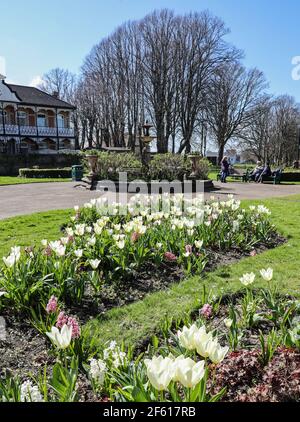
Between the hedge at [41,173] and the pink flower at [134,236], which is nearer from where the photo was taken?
the pink flower at [134,236]

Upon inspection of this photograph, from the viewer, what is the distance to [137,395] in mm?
1920

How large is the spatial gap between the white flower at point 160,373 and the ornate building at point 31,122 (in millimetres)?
44228

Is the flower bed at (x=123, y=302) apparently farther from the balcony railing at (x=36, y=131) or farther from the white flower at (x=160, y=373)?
the balcony railing at (x=36, y=131)

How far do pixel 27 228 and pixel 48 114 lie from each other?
42431 mm

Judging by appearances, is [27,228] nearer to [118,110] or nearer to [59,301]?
[59,301]

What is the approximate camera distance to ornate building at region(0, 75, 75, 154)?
140 ft

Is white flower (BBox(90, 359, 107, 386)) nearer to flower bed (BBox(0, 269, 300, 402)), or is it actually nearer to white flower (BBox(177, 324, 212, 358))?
flower bed (BBox(0, 269, 300, 402))

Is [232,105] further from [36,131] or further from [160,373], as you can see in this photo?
[160,373]

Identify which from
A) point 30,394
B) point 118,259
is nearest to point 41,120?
point 118,259

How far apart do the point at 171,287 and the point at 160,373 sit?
3000mm

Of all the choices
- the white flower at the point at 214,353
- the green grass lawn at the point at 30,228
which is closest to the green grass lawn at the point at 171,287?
the green grass lawn at the point at 30,228

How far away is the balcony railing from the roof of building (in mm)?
2962

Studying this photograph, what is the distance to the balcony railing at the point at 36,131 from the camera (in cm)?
4278

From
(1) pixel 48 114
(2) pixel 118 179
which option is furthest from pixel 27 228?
(1) pixel 48 114
